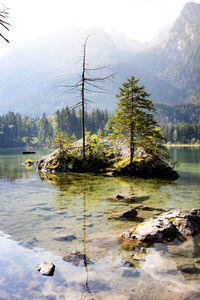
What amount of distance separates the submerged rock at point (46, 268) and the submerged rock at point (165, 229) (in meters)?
2.97

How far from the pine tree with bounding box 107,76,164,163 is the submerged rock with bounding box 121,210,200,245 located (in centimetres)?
1651

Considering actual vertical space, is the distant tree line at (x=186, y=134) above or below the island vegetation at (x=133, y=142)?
above

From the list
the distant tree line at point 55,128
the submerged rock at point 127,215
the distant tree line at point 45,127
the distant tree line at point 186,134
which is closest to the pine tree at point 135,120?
the submerged rock at point 127,215

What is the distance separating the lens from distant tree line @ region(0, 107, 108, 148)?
138875 millimetres

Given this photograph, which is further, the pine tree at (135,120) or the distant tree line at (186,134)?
the distant tree line at (186,134)

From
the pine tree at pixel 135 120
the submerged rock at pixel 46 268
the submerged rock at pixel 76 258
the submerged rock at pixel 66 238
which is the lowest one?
the submerged rock at pixel 66 238

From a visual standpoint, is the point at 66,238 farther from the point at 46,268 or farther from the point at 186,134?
the point at 186,134

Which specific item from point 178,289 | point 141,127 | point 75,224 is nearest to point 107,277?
point 178,289

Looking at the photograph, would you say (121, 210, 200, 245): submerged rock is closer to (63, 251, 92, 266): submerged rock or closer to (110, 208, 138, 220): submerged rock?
(110, 208, 138, 220): submerged rock

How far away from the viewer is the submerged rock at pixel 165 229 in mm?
8148

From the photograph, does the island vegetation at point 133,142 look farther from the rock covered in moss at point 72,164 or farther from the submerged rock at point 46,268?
the submerged rock at point 46,268

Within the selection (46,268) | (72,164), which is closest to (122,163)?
(72,164)

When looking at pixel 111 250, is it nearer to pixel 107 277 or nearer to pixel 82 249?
pixel 82 249

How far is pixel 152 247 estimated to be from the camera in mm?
7578
